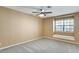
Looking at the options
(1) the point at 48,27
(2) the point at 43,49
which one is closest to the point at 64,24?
(1) the point at 48,27

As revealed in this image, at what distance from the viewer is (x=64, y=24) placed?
21.5 ft

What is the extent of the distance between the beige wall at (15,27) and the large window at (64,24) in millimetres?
2069

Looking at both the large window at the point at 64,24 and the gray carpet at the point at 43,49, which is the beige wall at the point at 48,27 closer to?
the large window at the point at 64,24

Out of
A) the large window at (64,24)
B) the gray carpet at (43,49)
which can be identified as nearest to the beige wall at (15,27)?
the gray carpet at (43,49)

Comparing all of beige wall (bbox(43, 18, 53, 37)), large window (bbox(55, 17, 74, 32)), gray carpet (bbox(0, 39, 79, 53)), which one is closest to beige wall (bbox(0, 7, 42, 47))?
gray carpet (bbox(0, 39, 79, 53))

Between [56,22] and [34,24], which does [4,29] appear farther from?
[56,22]

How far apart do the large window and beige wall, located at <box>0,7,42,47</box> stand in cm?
207

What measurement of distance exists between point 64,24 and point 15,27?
4.27 m

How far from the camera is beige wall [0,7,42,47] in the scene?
382cm

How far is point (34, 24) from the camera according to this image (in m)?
6.59

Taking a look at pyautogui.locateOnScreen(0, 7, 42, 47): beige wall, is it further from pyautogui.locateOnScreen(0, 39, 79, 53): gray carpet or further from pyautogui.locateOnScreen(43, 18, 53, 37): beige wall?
pyautogui.locateOnScreen(43, 18, 53, 37): beige wall

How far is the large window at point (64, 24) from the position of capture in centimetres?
605
